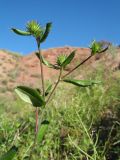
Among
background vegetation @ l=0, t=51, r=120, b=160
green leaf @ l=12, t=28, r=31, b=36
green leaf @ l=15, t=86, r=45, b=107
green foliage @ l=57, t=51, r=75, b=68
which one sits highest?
green leaf @ l=12, t=28, r=31, b=36

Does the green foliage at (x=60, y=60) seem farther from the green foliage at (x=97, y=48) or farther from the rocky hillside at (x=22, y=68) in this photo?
the rocky hillside at (x=22, y=68)

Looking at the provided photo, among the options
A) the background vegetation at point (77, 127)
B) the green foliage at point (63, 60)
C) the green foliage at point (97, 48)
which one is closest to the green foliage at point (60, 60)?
the green foliage at point (63, 60)

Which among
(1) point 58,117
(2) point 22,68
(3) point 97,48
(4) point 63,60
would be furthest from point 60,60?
(2) point 22,68

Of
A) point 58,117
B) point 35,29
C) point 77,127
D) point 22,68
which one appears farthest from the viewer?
point 22,68

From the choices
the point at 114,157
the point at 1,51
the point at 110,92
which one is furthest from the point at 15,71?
the point at 114,157

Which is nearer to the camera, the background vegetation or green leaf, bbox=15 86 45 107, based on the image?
green leaf, bbox=15 86 45 107

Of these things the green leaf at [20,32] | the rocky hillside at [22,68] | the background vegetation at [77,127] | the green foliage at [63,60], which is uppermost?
the rocky hillside at [22,68]

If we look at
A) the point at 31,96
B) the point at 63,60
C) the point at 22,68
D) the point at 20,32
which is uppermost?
the point at 22,68

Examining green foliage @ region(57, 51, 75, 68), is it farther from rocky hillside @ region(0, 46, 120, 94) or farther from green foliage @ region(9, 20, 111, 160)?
rocky hillside @ region(0, 46, 120, 94)

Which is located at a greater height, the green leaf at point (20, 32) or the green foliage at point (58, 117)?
the green leaf at point (20, 32)

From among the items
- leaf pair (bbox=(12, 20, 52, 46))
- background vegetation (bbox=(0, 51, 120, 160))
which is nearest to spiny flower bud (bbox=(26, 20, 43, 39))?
leaf pair (bbox=(12, 20, 52, 46))

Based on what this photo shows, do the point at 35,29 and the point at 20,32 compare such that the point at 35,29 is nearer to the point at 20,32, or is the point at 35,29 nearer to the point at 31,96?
the point at 20,32

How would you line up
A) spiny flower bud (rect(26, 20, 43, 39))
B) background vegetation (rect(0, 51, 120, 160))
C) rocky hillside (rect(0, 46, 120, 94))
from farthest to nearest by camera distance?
1. rocky hillside (rect(0, 46, 120, 94))
2. background vegetation (rect(0, 51, 120, 160))
3. spiny flower bud (rect(26, 20, 43, 39))
